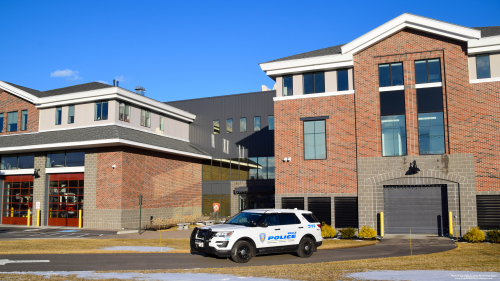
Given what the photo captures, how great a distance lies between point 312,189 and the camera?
25.9 m

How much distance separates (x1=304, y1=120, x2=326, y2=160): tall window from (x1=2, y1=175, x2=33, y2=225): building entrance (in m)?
21.8

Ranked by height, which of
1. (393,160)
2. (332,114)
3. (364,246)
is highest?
(332,114)

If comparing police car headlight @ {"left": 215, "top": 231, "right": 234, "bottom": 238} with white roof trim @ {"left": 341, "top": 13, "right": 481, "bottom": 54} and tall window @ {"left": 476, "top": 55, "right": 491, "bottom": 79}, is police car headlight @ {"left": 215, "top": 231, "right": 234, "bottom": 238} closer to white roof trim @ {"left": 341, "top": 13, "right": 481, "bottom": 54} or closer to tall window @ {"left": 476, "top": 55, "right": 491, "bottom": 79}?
white roof trim @ {"left": 341, "top": 13, "right": 481, "bottom": 54}

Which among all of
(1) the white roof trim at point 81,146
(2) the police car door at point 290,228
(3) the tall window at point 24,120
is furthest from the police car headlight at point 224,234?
(3) the tall window at point 24,120

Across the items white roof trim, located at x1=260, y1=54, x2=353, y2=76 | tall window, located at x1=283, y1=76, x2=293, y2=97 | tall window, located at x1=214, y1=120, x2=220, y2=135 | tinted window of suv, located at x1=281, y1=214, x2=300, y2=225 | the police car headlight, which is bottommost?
the police car headlight

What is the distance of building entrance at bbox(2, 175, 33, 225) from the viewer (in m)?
33.0

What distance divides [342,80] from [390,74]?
2.82 m

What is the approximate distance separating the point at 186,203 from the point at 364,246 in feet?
65.3

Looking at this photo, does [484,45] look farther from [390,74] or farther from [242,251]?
[242,251]

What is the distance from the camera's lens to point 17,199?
33.5 meters

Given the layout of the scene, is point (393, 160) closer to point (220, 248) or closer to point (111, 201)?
point (220, 248)

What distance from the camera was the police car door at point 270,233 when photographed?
48.8 feet

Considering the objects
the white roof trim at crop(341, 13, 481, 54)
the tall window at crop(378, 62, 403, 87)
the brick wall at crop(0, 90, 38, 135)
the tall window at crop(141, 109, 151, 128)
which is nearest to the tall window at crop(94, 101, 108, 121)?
the tall window at crop(141, 109, 151, 128)

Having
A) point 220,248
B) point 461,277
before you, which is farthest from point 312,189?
point 461,277
